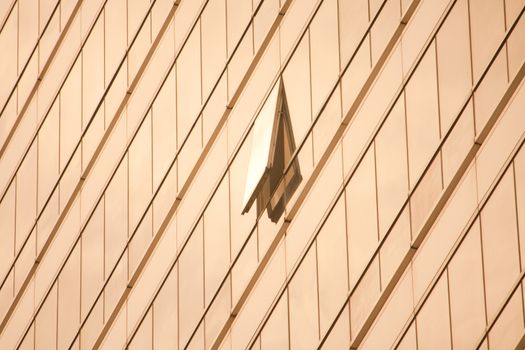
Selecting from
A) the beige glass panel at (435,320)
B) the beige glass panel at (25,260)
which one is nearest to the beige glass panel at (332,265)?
the beige glass panel at (435,320)

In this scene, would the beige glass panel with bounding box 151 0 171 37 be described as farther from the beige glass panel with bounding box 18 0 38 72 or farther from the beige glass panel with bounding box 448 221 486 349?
the beige glass panel with bounding box 448 221 486 349

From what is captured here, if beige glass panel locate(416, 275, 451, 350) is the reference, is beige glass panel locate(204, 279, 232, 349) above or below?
below

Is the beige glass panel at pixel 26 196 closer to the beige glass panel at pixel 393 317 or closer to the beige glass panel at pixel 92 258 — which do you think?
the beige glass panel at pixel 92 258

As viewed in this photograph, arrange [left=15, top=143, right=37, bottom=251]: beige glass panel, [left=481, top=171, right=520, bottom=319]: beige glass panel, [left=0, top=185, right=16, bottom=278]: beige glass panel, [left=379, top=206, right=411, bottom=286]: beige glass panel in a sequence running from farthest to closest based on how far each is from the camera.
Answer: [left=0, top=185, right=16, bottom=278]: beige glass panel, [left=15, top=143, right=37, bottom=251]: beige glass panel, [left=379, top=206, right=411, bottom=286]: beige glass panel, [left=481, top=171, right=520, bottom=319]: beige glass panel

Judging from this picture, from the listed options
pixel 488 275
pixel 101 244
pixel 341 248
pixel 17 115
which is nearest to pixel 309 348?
pixel 341 248

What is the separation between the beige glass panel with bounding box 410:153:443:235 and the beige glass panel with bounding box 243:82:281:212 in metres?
4.46

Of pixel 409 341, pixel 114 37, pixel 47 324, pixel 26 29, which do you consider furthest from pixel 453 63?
pixel 26 29

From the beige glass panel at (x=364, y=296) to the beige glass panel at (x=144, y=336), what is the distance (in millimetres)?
6385

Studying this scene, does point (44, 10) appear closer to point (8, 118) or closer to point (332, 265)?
point (8, 118)

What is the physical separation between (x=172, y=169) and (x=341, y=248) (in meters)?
6.40

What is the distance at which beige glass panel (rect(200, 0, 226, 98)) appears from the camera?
4412 cm

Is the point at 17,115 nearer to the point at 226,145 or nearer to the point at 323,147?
the point at 226,145

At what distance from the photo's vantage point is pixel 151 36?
46031mm

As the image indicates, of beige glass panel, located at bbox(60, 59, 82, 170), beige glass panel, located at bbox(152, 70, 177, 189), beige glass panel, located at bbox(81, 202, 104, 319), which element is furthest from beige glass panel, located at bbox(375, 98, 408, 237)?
beige glass panel, located at bbox(60, 59, 82, 170)
